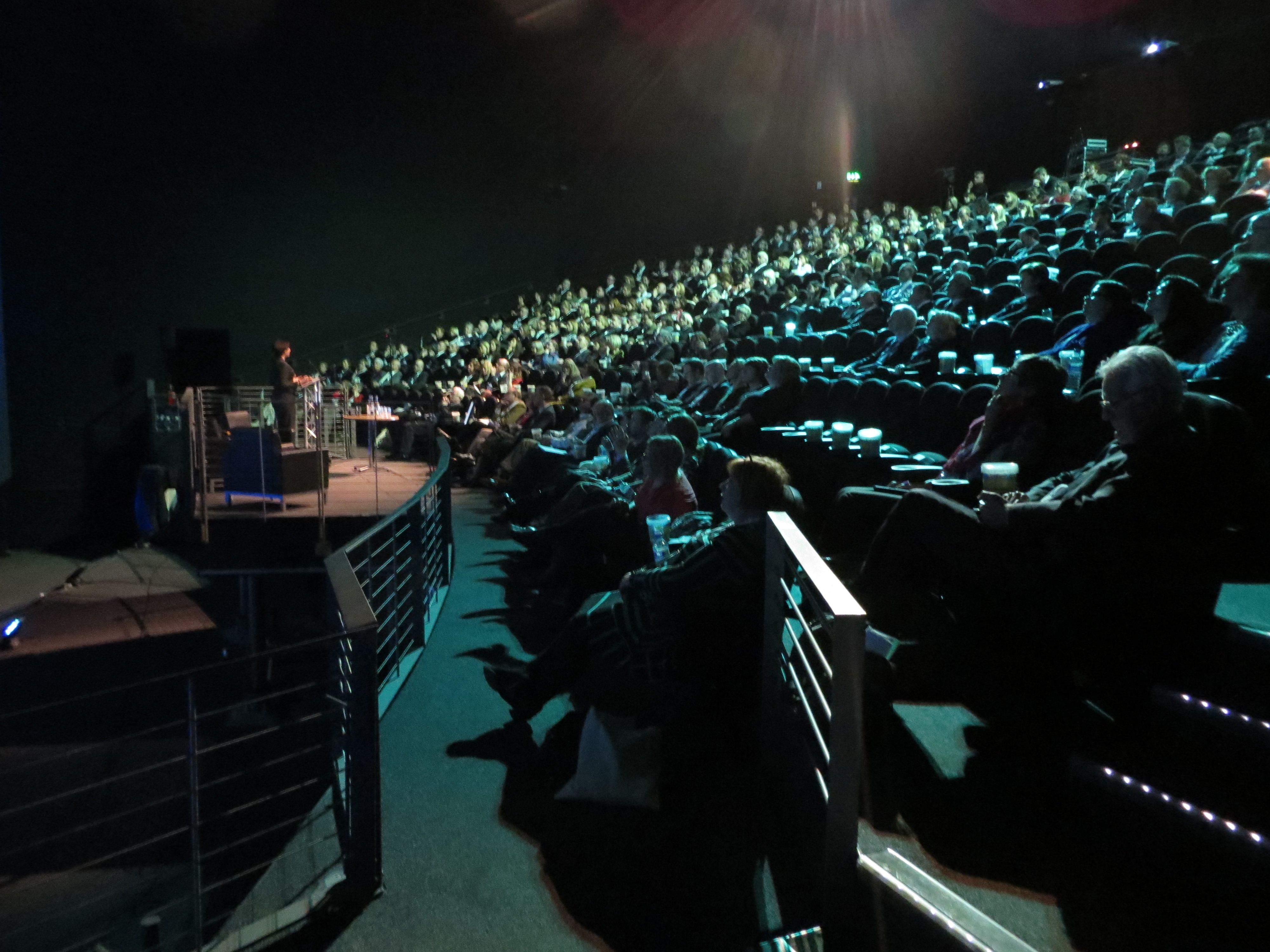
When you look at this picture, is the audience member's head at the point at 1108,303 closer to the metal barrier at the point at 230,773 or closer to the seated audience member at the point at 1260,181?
the metal barrier at the point at 230,773

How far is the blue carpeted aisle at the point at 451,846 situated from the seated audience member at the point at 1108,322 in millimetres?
2876

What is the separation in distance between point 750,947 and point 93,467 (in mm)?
14591

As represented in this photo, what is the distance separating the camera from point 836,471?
4.04 m

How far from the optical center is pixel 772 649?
2.35 meters

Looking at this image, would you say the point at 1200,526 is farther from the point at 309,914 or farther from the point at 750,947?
the point at 309,914

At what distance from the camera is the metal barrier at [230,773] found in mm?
1879

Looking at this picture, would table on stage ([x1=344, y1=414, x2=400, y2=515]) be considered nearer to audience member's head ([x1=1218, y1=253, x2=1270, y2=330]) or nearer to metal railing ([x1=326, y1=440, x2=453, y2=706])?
metal railing ([x1=326, y1=440, x2=453, y2=706])

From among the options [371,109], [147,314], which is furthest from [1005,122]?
[147,314]

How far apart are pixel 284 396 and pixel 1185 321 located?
26.5 ft

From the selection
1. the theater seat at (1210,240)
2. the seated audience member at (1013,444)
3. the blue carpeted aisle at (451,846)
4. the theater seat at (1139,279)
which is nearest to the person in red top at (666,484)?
the seated audience member at (1013,444)

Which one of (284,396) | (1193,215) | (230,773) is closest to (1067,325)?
(1193,215)

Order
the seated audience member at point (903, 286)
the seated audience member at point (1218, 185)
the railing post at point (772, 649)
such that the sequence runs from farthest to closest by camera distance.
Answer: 1. the seated audience member at point (903, 286)
2. the seated audience member at point (1218, 185)
3. the railing post at point (772, 649)

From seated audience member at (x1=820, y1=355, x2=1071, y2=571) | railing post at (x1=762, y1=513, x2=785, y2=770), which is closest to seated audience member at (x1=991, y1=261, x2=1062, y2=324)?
seated audience member at (x1=820, y1=355, x2=1071, y2=571)

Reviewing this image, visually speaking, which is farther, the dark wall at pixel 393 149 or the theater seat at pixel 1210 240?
the dark wall at pixel 393 149
